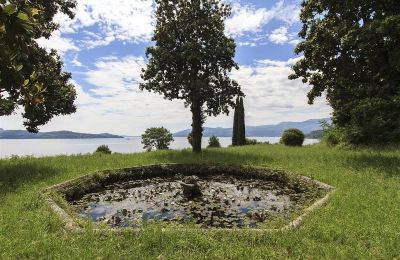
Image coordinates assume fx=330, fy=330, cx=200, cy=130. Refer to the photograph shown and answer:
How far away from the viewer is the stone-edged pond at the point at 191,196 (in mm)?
11891

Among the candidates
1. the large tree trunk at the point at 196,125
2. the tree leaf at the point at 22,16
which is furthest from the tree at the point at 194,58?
the tree leaf at the point at 22,16

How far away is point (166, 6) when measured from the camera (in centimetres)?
3033

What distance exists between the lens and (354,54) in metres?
23.4

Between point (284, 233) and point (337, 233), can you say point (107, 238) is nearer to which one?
point (284, 233)

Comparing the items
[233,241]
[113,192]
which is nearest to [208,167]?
[113,192]

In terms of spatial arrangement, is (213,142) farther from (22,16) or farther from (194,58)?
(22,16)

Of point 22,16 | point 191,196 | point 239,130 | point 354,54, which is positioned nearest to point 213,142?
point 239,130

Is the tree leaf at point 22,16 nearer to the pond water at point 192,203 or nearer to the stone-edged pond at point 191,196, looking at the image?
the stone-edged pond at point 191,196

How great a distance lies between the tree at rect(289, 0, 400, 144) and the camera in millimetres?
20812

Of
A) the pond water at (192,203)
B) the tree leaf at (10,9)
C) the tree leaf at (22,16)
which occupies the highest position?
the tree leaf at (10,9)

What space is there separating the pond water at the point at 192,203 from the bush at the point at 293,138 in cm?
2188

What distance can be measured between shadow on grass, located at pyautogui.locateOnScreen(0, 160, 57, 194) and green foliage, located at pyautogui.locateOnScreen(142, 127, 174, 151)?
26174mm

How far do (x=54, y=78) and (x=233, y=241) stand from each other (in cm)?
1994

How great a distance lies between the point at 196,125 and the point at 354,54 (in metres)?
14.1
